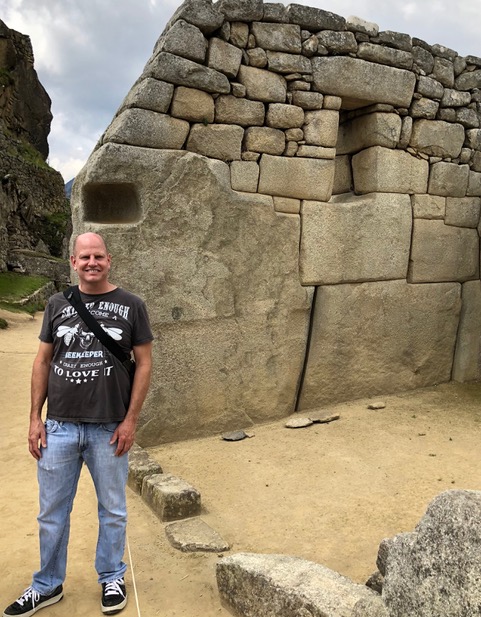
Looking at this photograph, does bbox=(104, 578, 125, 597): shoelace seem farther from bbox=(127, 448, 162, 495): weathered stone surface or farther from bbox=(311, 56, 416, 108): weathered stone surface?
bbox=(311, 56, 416, 108): weathered stone surface

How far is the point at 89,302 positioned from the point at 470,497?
178 cm

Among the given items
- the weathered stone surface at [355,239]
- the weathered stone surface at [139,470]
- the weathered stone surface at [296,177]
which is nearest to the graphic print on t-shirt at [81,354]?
the weathered stone surface at [139,470]

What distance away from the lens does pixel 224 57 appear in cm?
481

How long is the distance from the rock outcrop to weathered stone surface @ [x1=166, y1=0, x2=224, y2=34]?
53.2 ft

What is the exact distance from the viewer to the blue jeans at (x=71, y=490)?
2.57 metres

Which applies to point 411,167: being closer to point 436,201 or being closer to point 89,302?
point 436,201

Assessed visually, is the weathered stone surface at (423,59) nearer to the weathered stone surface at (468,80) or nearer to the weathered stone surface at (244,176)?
the weathered stone surface at (468,80)

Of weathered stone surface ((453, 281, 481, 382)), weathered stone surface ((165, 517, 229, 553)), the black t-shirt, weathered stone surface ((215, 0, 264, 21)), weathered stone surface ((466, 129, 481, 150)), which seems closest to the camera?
the black t-shirt

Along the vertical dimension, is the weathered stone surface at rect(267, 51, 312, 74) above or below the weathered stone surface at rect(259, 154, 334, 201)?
above

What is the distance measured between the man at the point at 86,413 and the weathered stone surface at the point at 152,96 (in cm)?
231

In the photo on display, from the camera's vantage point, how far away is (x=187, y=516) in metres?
3.59

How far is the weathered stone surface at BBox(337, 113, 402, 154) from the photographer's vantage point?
219 inches

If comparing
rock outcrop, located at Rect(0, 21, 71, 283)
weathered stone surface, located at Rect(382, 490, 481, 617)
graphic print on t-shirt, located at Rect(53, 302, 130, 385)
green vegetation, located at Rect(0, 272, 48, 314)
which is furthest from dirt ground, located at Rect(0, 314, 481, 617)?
rock outcrop, located at Rect(0, 21, 71, 283)

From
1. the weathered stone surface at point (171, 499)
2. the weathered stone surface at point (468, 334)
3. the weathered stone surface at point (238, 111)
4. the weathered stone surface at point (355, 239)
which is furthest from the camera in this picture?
the weathered stone surface at point (468, 334)
